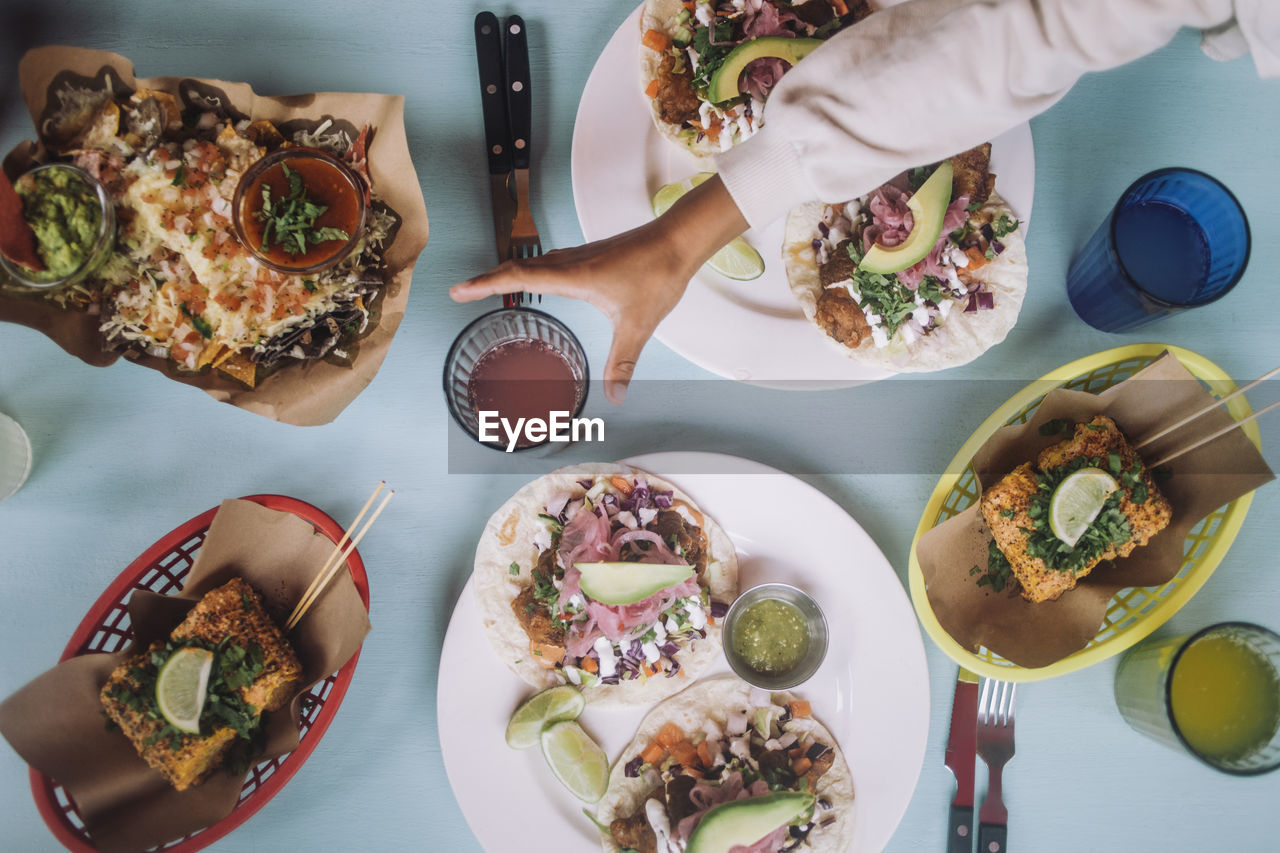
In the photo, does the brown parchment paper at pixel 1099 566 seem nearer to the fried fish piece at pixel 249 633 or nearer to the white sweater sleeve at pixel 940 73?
the white sweater sleeve at pixel 940 73

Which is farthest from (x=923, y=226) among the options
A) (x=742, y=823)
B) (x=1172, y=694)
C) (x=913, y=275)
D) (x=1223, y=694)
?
(x=742, y=823)

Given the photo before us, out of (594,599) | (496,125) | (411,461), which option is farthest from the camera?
(411,461)

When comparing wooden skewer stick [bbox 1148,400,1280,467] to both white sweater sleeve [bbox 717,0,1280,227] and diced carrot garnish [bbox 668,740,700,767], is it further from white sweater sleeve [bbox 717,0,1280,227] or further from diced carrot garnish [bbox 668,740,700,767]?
diced carrot garnish [bbox 668,740,700,767]

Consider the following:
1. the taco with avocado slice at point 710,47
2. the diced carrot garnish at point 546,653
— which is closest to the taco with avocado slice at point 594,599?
the diced carrot garnish at point 546,653

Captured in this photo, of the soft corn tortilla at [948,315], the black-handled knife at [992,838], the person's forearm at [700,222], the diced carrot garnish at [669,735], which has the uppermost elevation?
the person's forearm at [700,222]

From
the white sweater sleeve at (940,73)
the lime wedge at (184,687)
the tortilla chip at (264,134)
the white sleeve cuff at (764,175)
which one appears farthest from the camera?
the tortilla chip at (264,134)

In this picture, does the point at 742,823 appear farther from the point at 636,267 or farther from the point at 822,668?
the point at 636,267

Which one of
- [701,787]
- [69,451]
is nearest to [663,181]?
[701,787]

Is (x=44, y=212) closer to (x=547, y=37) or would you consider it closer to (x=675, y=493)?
(x=547, y=37)
